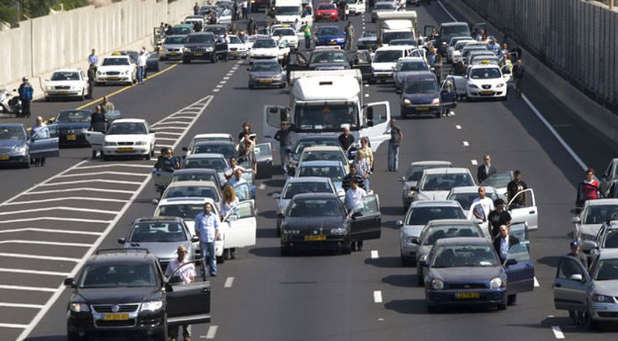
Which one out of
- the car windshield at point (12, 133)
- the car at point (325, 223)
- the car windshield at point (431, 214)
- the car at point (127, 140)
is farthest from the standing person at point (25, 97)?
the car windshield at point (431, 214)

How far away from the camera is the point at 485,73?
74.8m

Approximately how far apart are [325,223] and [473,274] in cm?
833

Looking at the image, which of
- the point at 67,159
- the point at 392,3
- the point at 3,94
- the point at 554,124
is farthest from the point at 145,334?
the point at 392,3

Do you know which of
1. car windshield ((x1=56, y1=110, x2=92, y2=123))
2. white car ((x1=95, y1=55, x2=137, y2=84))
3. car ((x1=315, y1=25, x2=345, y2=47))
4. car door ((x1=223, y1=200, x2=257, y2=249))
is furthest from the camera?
car ((x1=315, y1=25, x2=345, y2=47))

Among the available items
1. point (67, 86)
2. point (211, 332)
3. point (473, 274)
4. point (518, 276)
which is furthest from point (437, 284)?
point (67, 86)

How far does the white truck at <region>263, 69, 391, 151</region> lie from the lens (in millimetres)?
52500

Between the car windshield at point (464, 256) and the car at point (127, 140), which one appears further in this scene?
the car at point (127, 140)

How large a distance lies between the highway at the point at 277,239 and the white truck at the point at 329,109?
1.77m

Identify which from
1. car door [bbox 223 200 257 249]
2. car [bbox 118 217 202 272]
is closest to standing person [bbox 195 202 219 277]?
car [bbox 118 217 202 272]

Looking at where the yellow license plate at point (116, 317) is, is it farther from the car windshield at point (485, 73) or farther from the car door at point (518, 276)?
the car windshield at point (485, 73)

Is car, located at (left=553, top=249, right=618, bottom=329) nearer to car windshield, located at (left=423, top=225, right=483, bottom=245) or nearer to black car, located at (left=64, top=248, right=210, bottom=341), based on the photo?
car windshield, located at (left=423, top=225, right=483, bottom=245)

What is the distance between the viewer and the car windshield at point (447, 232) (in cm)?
3588

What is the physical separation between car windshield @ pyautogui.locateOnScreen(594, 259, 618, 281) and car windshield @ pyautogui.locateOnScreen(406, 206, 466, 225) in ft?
29.4

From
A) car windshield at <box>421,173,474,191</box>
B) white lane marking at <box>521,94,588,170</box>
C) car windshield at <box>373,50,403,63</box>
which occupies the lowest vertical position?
white lane marking at <box>521,94,588,170</box>
